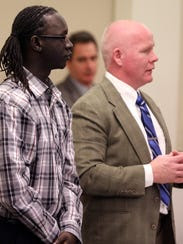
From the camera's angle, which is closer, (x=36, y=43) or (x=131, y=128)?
(x=36, y=43)

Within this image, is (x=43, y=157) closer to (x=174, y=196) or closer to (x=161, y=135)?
(x=161, y=135)

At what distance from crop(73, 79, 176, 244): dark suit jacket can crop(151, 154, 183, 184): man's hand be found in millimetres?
53

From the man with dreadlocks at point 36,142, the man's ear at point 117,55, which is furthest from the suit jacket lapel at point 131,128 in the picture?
the man with dreadlocks at point 36,142

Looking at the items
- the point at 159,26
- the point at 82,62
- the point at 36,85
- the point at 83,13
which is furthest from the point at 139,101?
the point at 83,13

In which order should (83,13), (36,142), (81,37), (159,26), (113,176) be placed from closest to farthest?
(36,142) < (113,176) < (81,37) < (159,26) < (83,13)

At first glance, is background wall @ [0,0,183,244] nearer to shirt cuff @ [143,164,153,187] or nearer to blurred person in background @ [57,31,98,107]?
blurred person in background @ [57,31,98,107]

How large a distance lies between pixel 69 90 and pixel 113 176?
132 centimetres

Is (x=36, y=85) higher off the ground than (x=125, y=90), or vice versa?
(x=36, y=85)

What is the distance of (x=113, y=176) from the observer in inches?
85.3

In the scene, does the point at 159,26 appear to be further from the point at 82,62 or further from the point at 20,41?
the point at 20,41

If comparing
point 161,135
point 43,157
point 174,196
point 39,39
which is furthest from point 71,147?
point 174,196

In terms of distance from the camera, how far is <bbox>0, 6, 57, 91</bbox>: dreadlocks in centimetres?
174

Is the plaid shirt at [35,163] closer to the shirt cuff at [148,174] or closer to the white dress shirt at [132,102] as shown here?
the shirt cuff at [148,174]

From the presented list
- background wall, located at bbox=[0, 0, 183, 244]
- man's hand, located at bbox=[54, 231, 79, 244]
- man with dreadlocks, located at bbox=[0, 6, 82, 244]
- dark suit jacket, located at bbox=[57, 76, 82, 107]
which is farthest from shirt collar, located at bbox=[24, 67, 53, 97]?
background wall, located at bbox=[0, 0, 183, 244]
